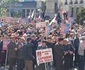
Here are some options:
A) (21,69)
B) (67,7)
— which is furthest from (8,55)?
(67,7)

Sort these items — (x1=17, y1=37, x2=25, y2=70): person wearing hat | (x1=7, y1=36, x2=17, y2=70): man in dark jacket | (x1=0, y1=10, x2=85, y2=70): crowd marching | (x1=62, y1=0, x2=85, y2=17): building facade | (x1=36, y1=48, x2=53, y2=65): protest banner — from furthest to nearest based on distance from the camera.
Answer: (x1=62, y1=0, x2=85, y2=17): building facade, (x1=7, y1=36, x2=17, y2=70): man in dark jacket, (x1=17, y1=37, x2=25, y2=70): person wearing hat, (x1=0, y1=10, x2=85, y2=70): crowd marching, (x1=36, y1=48, x2=53, y2=65): protest banner

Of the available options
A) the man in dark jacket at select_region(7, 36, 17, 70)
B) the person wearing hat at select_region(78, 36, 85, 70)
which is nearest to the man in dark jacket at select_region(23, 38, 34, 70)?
the man in dark jacket at select_region(7, 36, 17, 70)

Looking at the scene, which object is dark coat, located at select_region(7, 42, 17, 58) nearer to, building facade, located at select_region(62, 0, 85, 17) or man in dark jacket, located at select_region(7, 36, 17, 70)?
man in dark jacket, located at select_region(7, 36, 17, 70)

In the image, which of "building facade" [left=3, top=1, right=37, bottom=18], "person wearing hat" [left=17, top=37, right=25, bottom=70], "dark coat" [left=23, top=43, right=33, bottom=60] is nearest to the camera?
"dark coat" [left=23, top=43, right=33, bottom=60]

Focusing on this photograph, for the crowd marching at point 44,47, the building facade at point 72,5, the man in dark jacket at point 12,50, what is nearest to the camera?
Answer: the crowd marching at point 44,47

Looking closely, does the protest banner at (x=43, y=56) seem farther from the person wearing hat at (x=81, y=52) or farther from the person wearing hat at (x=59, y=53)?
the person wearing hat at (x=81, y=52)

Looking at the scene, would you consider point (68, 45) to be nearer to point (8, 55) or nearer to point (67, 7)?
point (8, 55)

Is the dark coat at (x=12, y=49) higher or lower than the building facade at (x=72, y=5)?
higher

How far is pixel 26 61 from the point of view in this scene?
12.6 m

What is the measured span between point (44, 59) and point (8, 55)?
2.77 m

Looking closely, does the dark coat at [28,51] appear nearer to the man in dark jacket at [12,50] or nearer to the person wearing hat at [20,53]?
the person wearing hat at [20,53]

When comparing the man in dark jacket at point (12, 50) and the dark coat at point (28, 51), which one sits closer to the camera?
the dark coat at point (28, 51)

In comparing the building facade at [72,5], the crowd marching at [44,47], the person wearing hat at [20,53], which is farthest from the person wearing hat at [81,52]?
the building facade at [72,5]

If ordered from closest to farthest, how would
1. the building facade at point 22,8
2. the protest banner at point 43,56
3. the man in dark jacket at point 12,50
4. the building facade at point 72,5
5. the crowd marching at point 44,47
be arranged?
the protest banner at point 43,56 < the crowd marching at point 44,47 < the man in dark jacket at point 12,50 < the building facade at point 72,5 < the building facade at point 22,8
